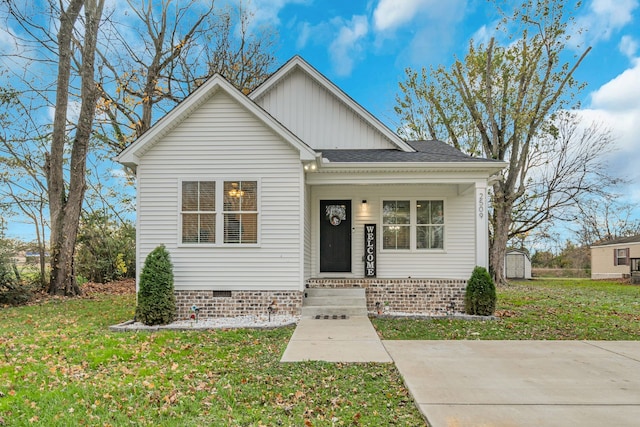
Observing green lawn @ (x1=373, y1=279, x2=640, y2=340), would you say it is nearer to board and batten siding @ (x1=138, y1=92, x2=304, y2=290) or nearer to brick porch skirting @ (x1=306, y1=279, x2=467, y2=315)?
brick porch skirting @ (x1=306, y1=279, x2=467, y2=315)

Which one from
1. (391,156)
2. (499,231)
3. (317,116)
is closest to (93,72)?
(317,116)

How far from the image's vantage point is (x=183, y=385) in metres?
4.42

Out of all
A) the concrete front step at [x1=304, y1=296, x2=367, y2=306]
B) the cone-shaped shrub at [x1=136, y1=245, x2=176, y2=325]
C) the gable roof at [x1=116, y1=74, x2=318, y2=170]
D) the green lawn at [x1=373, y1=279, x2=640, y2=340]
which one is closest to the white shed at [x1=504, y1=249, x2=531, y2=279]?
the green lawn at [x1=373, y1=279, x2=640, y2=340]

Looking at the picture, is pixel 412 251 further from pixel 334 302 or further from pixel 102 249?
pixel 102 249

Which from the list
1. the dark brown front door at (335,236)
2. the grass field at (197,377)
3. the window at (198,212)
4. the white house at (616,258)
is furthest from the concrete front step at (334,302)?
the white house at (616,258)

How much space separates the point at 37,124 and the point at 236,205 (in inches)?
358

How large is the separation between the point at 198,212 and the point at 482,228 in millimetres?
6289

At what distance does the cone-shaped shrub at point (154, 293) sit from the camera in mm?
8008

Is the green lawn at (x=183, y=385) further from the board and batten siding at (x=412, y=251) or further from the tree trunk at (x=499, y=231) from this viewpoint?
the tree trunk at (x=499, y=231)

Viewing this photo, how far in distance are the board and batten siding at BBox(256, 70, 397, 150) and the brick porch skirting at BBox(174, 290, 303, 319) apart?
4.55 metres

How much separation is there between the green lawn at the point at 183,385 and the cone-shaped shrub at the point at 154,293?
1.07 meters

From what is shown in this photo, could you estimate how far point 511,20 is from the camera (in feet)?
58.1

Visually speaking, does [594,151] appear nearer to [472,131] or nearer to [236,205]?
[472,131]

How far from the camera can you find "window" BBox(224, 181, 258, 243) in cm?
885
